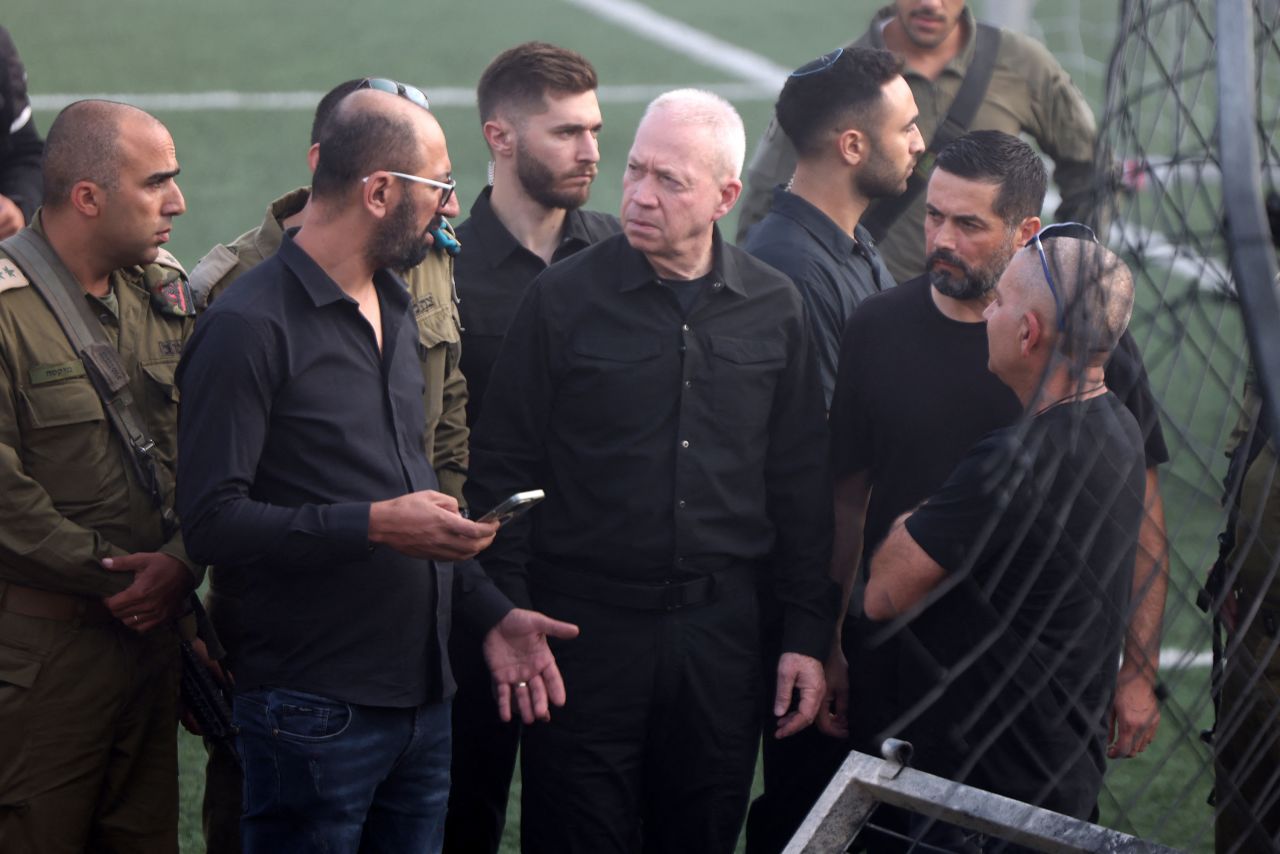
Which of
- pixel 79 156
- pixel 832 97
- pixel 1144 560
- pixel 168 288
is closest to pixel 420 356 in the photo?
pixel 168 288

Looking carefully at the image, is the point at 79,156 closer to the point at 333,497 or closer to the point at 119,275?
the point at 119,275

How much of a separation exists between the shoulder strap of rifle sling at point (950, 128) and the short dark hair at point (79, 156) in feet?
8.43

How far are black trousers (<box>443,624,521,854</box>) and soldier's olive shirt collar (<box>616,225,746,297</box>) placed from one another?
42.9 inches

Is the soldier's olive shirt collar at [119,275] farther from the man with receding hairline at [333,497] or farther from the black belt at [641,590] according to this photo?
the black belt at [641,590]

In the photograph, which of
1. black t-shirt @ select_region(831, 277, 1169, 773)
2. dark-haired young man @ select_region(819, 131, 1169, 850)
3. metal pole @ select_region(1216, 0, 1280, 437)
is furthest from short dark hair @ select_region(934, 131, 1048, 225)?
metal pole @ select_region(1216, 0, 1280, 437)

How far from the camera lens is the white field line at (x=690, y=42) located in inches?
634

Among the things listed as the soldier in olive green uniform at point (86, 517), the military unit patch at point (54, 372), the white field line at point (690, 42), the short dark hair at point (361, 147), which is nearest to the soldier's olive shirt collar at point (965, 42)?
the short dark hair at point (361, 147)

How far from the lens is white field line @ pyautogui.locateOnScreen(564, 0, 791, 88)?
16094 millimetres

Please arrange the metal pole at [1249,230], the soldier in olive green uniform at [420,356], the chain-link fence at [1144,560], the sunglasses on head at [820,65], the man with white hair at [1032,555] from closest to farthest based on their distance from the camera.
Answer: the metal pole at [1249,230] < the chain-link fence at [1144,560] < the man with white hair at [1032,555] < the soldier in olive green uniform at [420,356] < the sunglasses on head at [820,65]

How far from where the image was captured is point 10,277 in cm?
343

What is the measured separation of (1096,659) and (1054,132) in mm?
2886

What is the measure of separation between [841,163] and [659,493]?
1.21 m

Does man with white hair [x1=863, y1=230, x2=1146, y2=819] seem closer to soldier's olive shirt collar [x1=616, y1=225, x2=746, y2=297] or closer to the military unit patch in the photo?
soldier's olive shirt collar [x1=616, y1=225, x2=746, y2=297]

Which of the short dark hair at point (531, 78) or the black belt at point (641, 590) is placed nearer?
the black belt at point (641, 590)
